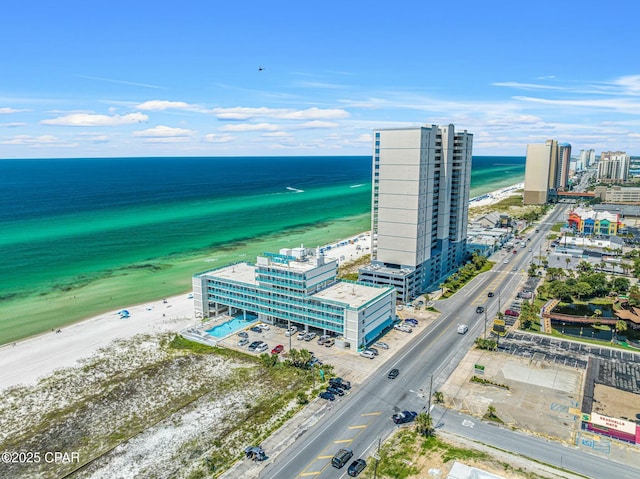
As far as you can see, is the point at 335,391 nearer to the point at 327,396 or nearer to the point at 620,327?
the point at 327,396

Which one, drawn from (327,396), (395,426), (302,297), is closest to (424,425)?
(395,426)

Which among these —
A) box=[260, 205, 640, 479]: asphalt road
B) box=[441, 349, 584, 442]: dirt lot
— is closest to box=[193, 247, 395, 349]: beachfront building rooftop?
box=[260, 205, 640, 479]: asphalt road

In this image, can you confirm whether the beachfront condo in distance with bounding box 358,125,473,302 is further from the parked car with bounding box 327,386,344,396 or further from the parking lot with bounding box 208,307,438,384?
the parked car with bounding box 327,386,344,396

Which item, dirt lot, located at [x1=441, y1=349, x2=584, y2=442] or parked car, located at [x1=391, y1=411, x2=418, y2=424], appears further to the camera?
dirt lot, located at [x1=441, y1=349, x2=584, y2=442]

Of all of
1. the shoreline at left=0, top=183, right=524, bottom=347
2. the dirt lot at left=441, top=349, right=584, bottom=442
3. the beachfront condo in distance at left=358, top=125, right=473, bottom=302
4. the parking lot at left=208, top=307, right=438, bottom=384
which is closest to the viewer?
the dirt lot at left=441, top=349, right=584, bottom=442

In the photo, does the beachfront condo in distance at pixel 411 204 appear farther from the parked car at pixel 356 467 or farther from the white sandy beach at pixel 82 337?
the parked car at pixel 356 467

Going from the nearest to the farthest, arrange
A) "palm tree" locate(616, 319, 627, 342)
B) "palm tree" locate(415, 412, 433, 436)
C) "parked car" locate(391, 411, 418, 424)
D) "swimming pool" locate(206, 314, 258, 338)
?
1. "palm tree" locate(415, 412, 433, 436)
2. "parked car" locate(391, 411, 418, 424)
3. "swimming pool" locate(206, 314, 258, 338)
4. "palm tree" locate(616, 319, 627, 342)

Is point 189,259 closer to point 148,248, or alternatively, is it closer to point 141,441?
point 148,248
